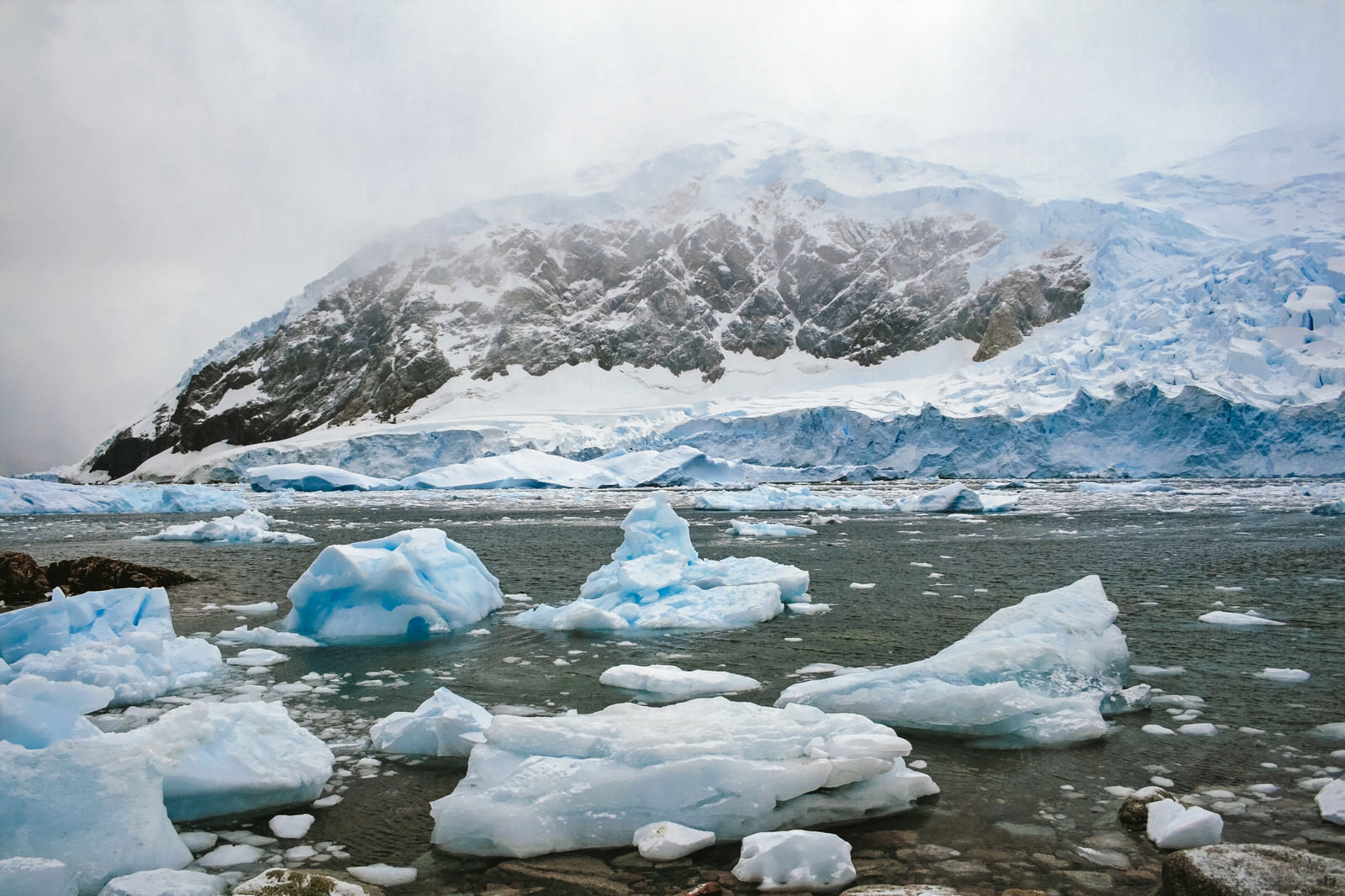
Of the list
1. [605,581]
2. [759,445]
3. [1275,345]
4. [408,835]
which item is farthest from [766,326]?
[408,835]

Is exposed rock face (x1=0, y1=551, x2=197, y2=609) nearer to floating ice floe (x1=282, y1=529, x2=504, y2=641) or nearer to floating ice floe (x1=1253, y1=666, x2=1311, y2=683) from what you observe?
floating ice floe (x1=282, y1=529, x2=504, y2=641)

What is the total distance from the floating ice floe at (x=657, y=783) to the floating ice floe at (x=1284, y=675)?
3.67 meters

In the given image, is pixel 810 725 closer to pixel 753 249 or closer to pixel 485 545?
pixel 485 545

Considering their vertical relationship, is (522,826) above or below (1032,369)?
below

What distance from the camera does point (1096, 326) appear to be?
48062 millimetres

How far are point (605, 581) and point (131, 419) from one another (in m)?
121

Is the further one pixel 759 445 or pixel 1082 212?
pixel 1082 212

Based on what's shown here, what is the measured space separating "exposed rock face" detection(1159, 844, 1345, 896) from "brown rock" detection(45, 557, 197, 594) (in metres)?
11.8

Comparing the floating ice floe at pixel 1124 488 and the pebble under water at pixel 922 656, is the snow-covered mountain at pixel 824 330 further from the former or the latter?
the pebble under water at pixel 922 656

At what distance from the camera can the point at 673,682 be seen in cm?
601

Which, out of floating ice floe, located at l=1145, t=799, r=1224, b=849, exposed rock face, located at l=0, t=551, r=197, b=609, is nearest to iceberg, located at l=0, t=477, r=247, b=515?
exposed rock face, located at l=0, t=551, r=197, b=609

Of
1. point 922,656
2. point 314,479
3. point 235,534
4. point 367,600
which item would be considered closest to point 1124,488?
point 922,656

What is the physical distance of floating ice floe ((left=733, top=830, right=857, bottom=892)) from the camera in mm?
3242

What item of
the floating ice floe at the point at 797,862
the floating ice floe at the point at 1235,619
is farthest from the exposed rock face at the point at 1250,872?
the floating ice floe at the point at 1235,619
